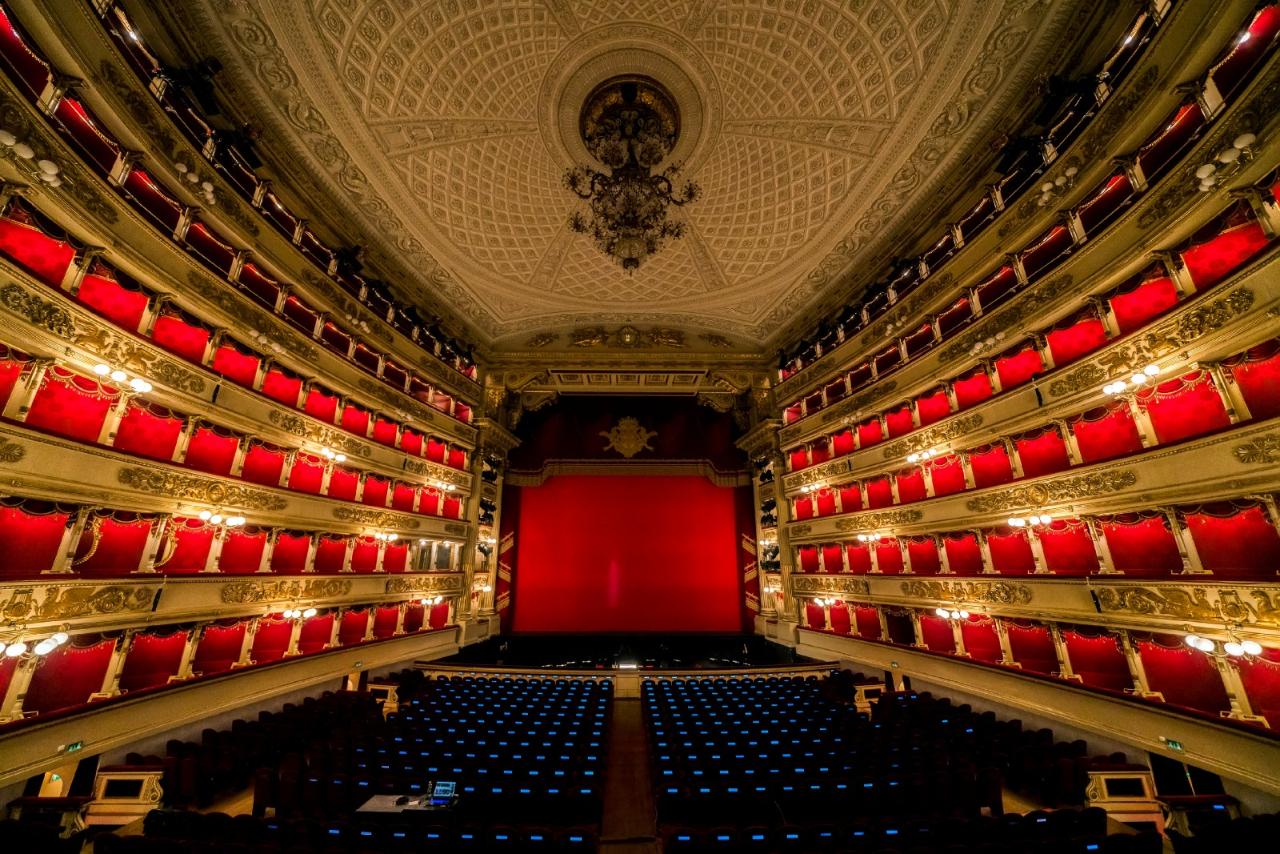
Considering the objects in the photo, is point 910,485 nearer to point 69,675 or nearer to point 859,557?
point 859,557

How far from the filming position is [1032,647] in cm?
948

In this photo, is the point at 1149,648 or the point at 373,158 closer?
the point at 1149,648

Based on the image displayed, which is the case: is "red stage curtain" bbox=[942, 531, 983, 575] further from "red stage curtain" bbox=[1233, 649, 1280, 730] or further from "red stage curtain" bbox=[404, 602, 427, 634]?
"red stage curtain" bbox=[404, 602, 427, 634]

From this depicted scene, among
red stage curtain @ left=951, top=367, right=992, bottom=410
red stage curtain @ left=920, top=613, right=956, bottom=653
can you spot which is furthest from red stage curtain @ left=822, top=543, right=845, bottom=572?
red stage curtain @ left=951, top=367, right=992, bottom=410

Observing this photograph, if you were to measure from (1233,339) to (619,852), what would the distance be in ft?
34.6

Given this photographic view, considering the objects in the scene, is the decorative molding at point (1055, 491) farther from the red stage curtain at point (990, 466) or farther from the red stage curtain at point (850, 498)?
the red stage curtain at point (850, 498)

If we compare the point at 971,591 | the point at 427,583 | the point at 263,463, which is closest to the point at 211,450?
the point at 263,463

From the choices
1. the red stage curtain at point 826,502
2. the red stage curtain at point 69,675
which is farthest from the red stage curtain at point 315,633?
the red stage curtain at point 826,502

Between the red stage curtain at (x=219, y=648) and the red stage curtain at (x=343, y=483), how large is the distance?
11.5ft

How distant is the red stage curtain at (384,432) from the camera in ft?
46.3

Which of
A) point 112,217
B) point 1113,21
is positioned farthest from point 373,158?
point 1113,21

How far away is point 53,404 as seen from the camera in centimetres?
726

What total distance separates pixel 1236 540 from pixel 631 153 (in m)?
12.2

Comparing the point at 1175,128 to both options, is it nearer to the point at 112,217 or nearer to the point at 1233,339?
the point at 1233,339
